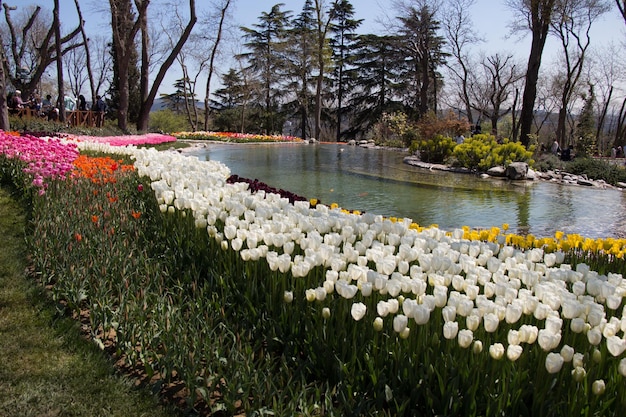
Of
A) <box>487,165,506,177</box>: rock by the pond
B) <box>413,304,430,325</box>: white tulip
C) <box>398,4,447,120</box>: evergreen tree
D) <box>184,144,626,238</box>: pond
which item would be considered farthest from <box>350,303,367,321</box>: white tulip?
<box>398,4,447,120</box>: evergreen tree

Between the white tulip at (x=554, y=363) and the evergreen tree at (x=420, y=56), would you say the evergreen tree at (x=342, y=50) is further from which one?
the white tulip at (x=554, y=363)

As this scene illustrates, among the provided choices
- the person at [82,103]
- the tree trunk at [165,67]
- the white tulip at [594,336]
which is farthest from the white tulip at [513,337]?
the person at [82,103]

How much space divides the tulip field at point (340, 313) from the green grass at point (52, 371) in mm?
119

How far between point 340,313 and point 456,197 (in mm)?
7245

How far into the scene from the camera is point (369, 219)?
3.89m

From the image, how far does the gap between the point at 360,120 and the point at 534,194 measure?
31.7 m

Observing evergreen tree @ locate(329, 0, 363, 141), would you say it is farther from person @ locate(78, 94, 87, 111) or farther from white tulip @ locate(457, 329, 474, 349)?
white tulip @ locate(457, 329, 474, 349)

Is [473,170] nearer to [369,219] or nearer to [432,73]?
[369,219]

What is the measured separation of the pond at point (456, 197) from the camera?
281 inches

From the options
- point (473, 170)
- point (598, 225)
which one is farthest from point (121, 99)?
point (598, 225)

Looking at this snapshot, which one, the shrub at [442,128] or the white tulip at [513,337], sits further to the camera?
the shrub at [442,128]

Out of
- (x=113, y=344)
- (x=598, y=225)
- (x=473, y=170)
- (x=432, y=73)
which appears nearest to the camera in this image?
(x=113, y=344)

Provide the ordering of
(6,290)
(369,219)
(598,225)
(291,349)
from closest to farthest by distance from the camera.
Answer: (291,349), (6,290), (369,219), (598,225)

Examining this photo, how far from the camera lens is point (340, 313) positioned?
2480mm
